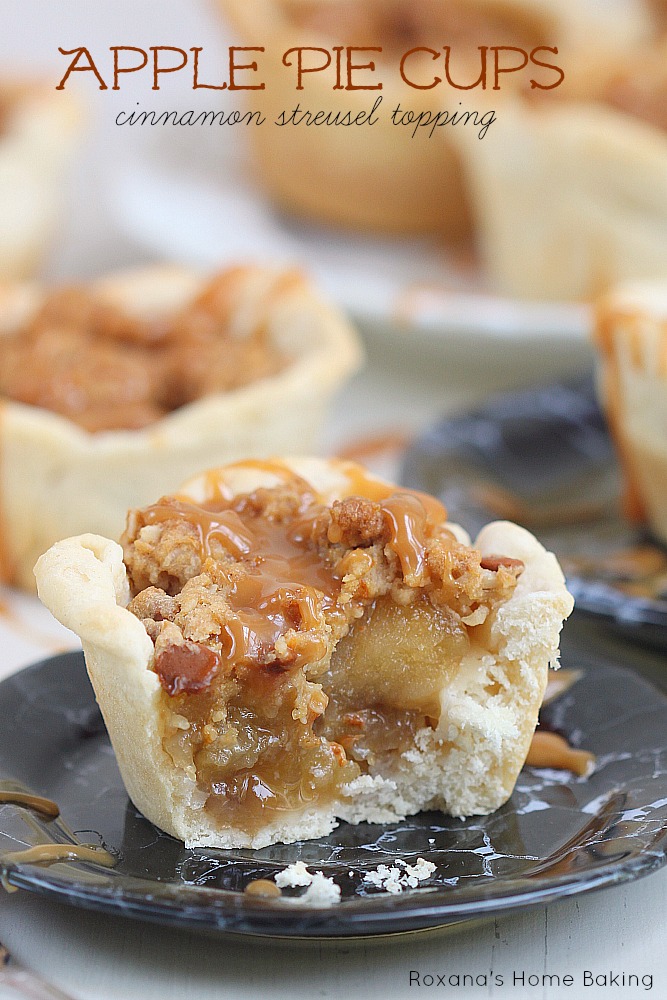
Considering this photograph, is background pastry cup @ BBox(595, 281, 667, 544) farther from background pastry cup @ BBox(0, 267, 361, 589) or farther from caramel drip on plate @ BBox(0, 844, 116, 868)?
caramel drip on plate @ BBox(0, 844, 116, 868)

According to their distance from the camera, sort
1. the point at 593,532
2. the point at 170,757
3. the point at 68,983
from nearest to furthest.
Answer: the point at 68,983 → the point at 170,757 → the point at 593,532

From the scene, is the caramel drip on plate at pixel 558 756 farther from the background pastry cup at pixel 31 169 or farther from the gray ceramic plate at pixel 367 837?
the background pastry cup at pixel 31 169

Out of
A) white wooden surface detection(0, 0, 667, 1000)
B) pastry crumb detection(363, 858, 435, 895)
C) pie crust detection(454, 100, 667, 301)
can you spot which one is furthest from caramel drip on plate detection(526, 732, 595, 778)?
pie crust detection(454, 100, 667, 301)

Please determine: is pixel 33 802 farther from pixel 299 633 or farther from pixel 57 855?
pixel 299 633

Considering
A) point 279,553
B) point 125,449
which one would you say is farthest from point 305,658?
point 125,449

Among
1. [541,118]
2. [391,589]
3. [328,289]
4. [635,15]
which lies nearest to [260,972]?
[391,589]

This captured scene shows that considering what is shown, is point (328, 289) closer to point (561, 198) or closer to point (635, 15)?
point (561, 198)
